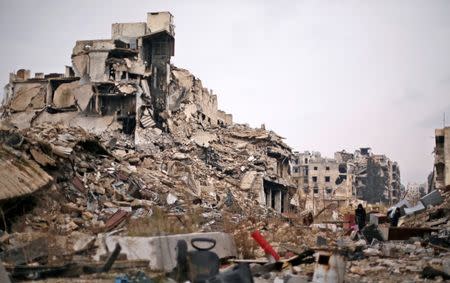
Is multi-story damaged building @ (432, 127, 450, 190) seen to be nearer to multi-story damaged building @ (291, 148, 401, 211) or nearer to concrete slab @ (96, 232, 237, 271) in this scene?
concrete slab @ (96, 232, 237, 271)

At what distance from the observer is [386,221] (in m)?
12.5

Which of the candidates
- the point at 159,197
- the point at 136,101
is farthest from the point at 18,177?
the point at 136,101

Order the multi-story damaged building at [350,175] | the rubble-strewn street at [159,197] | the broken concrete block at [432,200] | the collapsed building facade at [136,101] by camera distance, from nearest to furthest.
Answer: the rubble-strewn street at [159,197] < the broken concrete block at [432,200] < the collapsed building facade at [136,101] < the multi-story damaged building at [350,175]

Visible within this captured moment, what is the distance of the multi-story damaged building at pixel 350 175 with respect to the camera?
62656 millimetres

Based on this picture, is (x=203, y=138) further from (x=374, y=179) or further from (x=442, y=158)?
(x=374, y=179)

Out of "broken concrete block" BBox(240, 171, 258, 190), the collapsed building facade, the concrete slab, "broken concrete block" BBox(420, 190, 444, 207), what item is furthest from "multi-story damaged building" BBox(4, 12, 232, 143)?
the concrete slab

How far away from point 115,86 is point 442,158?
816 inches

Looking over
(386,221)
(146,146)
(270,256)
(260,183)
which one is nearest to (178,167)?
(146,146)

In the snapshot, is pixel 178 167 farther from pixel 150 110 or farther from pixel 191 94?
pixel 191 94

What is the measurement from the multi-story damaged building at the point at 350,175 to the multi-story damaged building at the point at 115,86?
30.2m

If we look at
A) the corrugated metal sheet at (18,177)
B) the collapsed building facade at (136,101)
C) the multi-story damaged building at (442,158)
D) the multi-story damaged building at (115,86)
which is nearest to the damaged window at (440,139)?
the multi-story damaged building at (442,158)

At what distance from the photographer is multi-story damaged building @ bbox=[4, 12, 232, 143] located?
3095cm

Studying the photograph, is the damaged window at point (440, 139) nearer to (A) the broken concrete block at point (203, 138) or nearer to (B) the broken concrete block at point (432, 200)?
(A) the broken concrete block at point (203, 138)

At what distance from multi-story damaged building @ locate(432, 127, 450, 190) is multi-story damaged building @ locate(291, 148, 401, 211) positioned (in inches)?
1166
